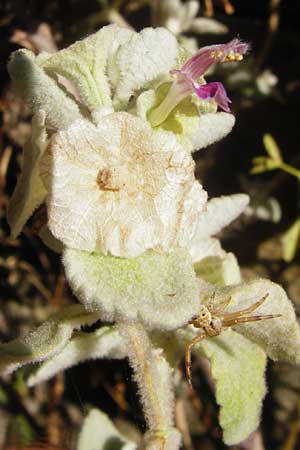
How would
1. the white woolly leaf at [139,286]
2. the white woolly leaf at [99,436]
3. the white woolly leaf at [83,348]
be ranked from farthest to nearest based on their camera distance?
the white woolly leaf at [99,436] < the white woolly leaf at [83,348] < the white woolly leaf at [139,286]

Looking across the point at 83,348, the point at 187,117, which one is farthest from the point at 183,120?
the point at 83,348

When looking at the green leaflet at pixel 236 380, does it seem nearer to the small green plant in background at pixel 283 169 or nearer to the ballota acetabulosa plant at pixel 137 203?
the ballota acetabulosa plant at pixel 137 203

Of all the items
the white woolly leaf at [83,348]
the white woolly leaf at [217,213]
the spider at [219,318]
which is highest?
the white woolly leaf at [217,213]

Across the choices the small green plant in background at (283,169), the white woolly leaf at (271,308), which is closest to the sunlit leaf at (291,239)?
the small green plant in background at (283,169)

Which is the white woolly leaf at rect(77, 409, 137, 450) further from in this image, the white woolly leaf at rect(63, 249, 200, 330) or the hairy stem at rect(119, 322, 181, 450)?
the white woolly leaf at rect(63, 249, 200, 330)

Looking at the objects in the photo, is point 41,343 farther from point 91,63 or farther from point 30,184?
point 91,63

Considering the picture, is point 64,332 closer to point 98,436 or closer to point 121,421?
point 98,436

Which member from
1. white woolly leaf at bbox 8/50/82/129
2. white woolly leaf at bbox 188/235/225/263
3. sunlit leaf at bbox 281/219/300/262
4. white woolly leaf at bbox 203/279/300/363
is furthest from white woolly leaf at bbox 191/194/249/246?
sunlit leaf at bbox 281/219/300/262
